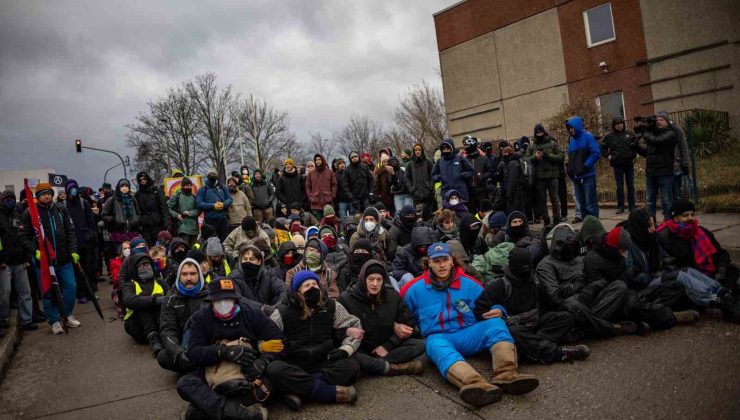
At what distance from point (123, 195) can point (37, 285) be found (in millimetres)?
2697

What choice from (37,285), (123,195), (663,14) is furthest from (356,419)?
(663,14)

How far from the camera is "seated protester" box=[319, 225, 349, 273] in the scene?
798 cm

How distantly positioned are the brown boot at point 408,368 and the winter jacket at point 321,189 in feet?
24.3

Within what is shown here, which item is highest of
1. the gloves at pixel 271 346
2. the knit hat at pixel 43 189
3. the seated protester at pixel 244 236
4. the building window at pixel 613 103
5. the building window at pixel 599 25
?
the building window at pixel 599 25

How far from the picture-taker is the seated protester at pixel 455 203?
32.0ft

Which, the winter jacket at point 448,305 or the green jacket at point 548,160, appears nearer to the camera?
the winter jacket at point 448,305

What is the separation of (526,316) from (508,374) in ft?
3.48

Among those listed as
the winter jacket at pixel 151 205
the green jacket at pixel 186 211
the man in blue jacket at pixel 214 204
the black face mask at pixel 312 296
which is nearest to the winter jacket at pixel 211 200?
the man in blue jacket at pixel 214 204

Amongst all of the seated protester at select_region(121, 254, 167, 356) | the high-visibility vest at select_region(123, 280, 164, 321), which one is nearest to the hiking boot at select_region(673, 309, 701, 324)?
the seated protester at select_region(121, 254, 167, 356)

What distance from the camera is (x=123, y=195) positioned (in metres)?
11.1

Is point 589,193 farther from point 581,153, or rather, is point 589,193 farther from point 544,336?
point 544,336

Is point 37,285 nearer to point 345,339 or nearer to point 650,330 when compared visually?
point 345,339

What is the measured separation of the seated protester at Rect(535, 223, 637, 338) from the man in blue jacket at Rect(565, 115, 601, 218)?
12.6ft

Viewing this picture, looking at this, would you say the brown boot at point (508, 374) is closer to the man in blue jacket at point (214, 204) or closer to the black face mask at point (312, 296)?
the black face mask at point (312, 296)
